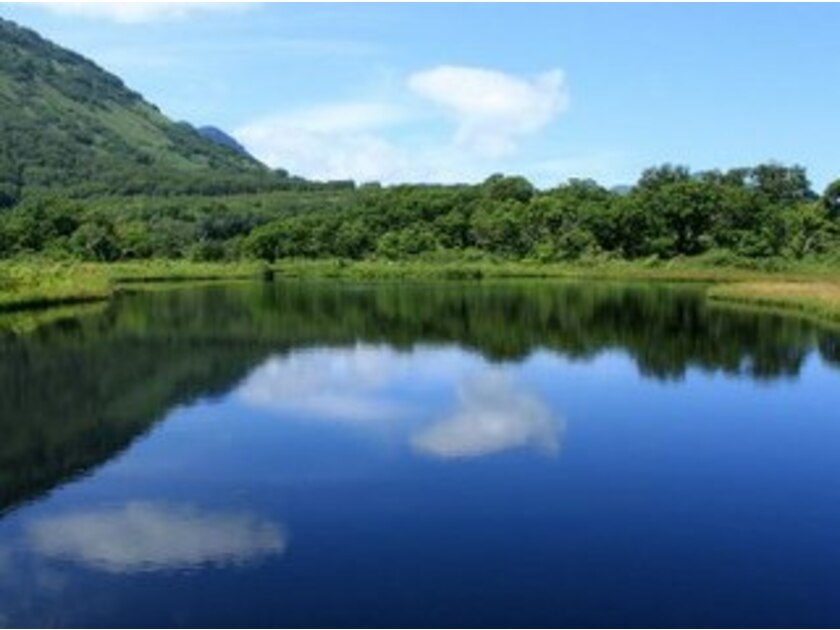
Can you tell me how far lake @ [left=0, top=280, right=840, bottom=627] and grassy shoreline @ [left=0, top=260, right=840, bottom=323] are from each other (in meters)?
17.1

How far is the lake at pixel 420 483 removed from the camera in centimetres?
1444

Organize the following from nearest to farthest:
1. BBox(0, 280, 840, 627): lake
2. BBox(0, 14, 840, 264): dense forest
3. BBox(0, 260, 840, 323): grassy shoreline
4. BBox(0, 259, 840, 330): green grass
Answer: BBox(0, 280, 840, 627): lake, BBox(0, 260, 840, 323): grassy shoreline, BBox(0, 259, 840, 330): green grass, BBox(0, 14, 840, 264): dense forest

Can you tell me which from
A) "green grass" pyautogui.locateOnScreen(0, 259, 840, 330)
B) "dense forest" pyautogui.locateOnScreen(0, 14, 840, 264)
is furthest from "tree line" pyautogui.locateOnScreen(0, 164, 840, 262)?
"green grass" pyautogui.locateOnScreen(0, 259, 840, 330)

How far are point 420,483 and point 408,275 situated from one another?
237 feet

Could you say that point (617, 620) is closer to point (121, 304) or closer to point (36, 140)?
point (121, 304)

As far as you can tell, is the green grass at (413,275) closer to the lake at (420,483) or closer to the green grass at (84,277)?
the green grass at (84,277)

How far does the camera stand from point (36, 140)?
195 metres

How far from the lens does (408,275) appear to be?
92375 millimetres

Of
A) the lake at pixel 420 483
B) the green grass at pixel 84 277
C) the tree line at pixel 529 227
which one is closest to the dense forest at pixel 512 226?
the tree line at pixel 529 227

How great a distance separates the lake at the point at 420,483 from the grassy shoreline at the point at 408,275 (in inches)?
675

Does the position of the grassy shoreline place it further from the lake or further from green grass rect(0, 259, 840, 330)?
the lake

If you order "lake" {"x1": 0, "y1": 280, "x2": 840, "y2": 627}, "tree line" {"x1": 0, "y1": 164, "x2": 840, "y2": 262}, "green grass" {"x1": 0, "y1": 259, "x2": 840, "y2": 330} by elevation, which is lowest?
"lake" {"x1": 0, "y1": 280, "x2": 840, "y2": 627}

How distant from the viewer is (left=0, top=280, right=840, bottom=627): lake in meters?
14.4

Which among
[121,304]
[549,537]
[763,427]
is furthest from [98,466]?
[121,304]
